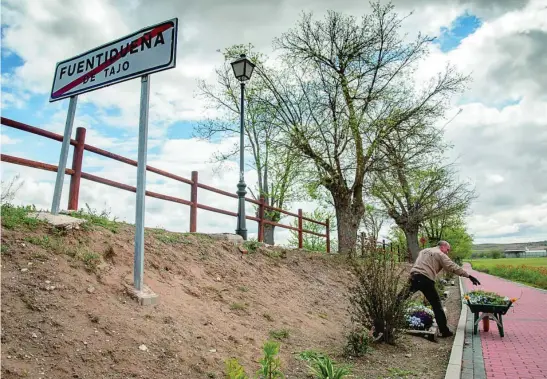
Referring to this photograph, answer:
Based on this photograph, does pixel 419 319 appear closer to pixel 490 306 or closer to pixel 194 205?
pixel 490 306

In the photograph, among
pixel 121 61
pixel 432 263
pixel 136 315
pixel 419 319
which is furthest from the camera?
pixel 432 263

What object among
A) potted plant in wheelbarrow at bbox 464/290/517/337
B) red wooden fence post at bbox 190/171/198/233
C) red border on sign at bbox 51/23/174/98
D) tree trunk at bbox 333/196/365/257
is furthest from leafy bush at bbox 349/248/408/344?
tree trunk at bbox 333/196/365/257

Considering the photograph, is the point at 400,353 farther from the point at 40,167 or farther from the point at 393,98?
the point at 393,98

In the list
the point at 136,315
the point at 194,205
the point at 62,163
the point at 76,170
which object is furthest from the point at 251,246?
the point at 136,315

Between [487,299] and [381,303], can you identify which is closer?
[381,303]

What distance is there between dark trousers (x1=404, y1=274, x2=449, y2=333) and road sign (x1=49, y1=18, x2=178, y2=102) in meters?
6.05

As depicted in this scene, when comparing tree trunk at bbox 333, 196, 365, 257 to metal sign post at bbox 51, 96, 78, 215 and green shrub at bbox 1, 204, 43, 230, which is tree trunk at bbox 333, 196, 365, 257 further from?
green shrub at bbox 1, 204, 43, 230

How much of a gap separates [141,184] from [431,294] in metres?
5.92

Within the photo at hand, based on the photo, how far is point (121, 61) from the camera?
4.86m

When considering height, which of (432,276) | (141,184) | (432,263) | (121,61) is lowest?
(432,276)

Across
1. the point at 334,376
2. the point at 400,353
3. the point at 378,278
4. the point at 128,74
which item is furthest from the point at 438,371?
the point at 128,74

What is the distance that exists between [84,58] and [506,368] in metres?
7.08

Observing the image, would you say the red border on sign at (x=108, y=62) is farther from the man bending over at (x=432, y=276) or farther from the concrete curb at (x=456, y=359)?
the man bending over at (x=432, y=276)

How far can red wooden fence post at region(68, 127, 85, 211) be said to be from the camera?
6570 mm
